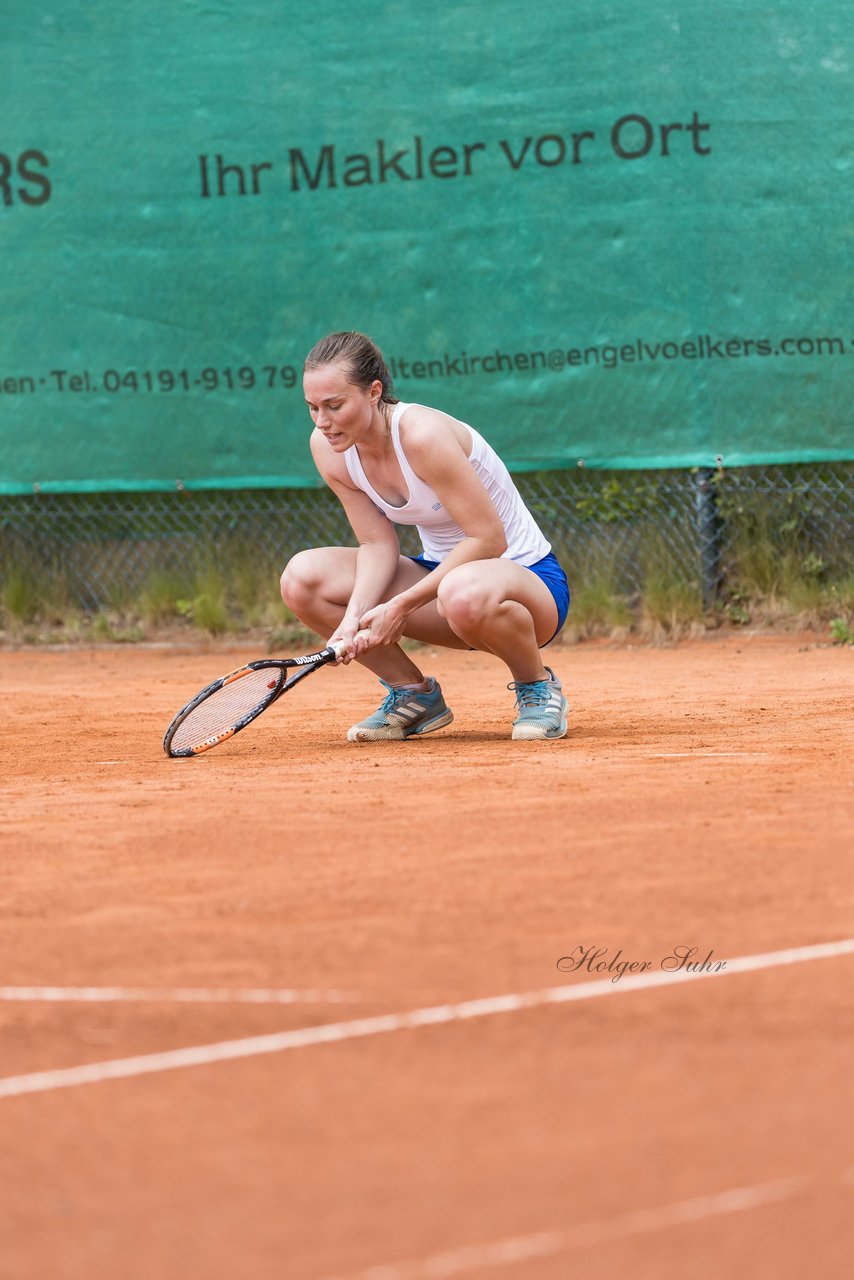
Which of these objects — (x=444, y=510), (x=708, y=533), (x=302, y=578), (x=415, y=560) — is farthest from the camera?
(x=708, y=533)

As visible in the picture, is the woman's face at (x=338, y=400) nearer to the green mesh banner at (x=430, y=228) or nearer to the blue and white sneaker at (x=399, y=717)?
the blue and white sneaker at (x=399, y=717)

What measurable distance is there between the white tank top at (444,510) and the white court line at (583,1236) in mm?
2983

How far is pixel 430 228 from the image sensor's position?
770 centimetres

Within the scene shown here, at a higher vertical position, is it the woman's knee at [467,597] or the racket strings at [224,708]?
the woman's knee at [467,597]

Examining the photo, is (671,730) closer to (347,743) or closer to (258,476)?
(347,743)

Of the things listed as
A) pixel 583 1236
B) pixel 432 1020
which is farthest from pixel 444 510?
pixel 583 1236

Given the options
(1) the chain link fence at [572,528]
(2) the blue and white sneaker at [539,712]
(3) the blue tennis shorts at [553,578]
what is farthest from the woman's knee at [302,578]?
(1) the chain link fence at [572,528]

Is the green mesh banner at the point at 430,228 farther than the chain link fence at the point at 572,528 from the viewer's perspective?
No

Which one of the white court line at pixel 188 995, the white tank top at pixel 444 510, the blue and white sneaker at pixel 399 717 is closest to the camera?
the white court line at pixel 188 995

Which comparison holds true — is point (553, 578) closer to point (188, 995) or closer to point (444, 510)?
point (444, 510)

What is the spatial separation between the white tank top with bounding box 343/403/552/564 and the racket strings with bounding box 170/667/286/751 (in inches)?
21.5

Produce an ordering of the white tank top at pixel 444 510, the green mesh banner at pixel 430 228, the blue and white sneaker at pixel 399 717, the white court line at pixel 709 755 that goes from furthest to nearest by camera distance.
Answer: the green mesh banner at pixel 430 228
the blue and white sneaker at pixel 399 717
the white tank top at pixel 444 510
the white court line at pixel 709 755

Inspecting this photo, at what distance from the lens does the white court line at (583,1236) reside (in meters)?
1.57

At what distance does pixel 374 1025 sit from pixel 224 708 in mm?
2609
